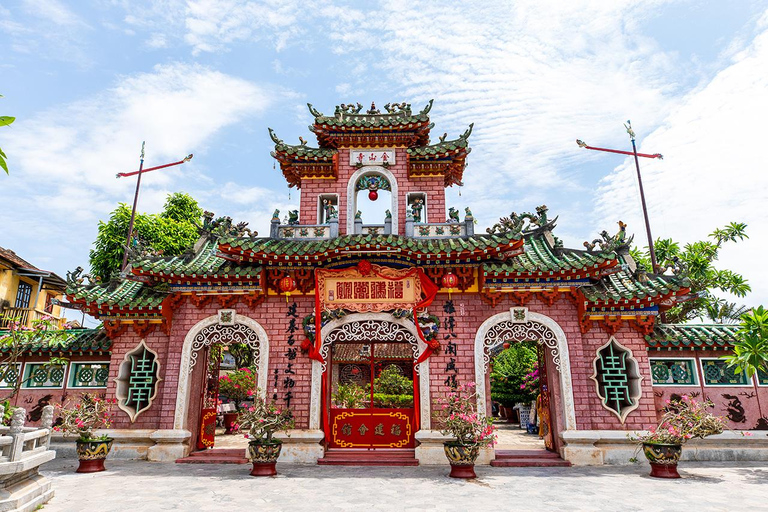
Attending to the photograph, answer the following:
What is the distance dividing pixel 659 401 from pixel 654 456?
8.97ft

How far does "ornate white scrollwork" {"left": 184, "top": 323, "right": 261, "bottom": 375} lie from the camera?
11445 millimetres

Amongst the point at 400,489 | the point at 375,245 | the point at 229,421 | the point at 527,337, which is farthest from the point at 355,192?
the point at 229,421

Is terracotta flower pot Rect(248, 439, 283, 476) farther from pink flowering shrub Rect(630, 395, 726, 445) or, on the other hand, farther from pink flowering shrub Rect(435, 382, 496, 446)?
pink flowering shrub Rect(630, 395, 726, 445)

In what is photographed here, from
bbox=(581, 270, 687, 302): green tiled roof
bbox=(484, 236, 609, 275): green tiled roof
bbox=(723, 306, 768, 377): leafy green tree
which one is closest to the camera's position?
bbox=(723, 306, 768, 377): leafy green tree

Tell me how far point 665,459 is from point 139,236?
70.4 feet

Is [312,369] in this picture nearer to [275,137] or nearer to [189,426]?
[189,426]

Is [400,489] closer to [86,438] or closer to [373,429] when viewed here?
[373,429]

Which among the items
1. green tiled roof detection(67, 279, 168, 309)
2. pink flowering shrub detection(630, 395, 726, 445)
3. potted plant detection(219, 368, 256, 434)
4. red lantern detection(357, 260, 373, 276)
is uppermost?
red lantern detection(357, 260, 373, 276)

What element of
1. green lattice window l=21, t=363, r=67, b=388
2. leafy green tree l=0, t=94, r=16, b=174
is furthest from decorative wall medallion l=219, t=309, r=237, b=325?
leafy green tree l=0, t=94, r=16, b=174

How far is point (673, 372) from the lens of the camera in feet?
37.0

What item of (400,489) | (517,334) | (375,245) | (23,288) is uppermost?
(23,288)

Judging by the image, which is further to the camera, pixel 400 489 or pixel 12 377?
pixel 12 377

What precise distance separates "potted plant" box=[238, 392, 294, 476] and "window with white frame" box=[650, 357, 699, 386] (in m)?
9.20

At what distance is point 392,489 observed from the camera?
7879 millimetres
